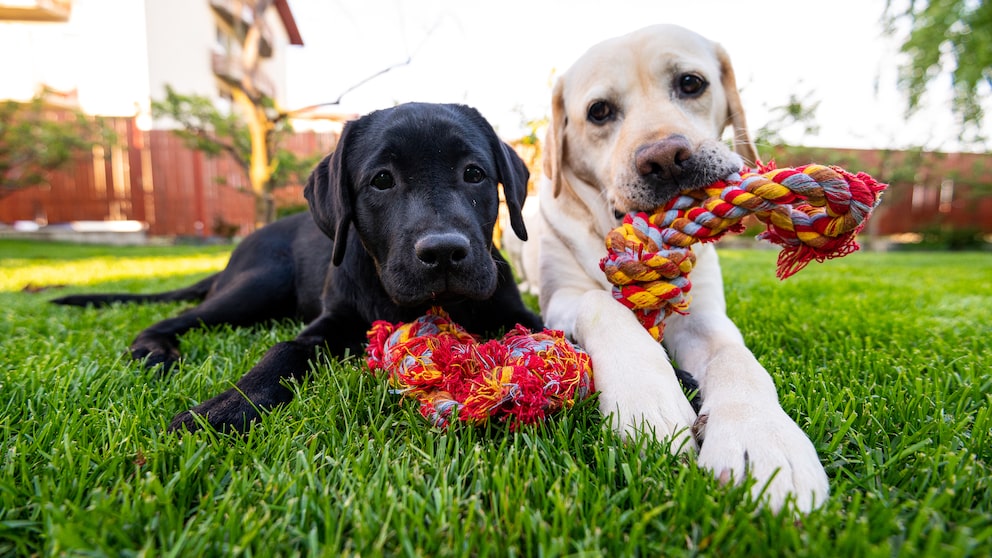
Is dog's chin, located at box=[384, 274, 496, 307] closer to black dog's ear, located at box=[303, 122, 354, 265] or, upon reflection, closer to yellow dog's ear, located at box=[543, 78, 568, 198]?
black dog's ear, located at box=[303, 122, 354, 265]

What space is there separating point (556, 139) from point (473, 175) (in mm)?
751

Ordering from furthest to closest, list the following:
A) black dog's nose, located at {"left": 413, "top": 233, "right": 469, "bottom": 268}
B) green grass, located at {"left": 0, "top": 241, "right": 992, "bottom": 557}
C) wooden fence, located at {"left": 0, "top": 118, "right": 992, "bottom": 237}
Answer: wooden fence, located at {"left": 0, "top": 118, "right": 992, "bottom": 237} < black dog's nose, located at {"left": 413, "top": 233, "right": 469, "bottom": 268} < green grass, located at {"left": 0, "top": 241, "right": 992, "bottom": 557}

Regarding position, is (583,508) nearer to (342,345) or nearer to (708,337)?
(708,337)

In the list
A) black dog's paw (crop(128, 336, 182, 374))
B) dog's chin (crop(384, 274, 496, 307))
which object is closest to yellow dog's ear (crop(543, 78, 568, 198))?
dog's chin (crop(384, 274, 496, 307))

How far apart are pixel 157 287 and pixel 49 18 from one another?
17.8 meters

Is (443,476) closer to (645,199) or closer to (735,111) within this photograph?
(645,199)

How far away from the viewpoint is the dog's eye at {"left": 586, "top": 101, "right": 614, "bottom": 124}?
246 centimetres

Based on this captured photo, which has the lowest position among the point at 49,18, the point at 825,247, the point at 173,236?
the point at 173,236

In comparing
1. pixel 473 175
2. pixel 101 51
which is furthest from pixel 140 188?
pixel 473 175

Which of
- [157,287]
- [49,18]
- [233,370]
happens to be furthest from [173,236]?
[233,370]

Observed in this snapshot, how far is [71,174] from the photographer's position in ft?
51.4

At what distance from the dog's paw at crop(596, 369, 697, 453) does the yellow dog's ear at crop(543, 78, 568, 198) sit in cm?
153

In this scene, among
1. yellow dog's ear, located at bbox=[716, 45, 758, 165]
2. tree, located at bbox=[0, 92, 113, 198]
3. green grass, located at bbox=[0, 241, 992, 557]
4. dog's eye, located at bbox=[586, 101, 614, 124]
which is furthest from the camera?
tree, located at bbox=[0, 92, 113, 198]

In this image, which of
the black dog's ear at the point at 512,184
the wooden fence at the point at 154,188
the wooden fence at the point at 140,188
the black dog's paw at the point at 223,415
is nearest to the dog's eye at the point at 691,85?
the black dog's ear at the point at 512,184
